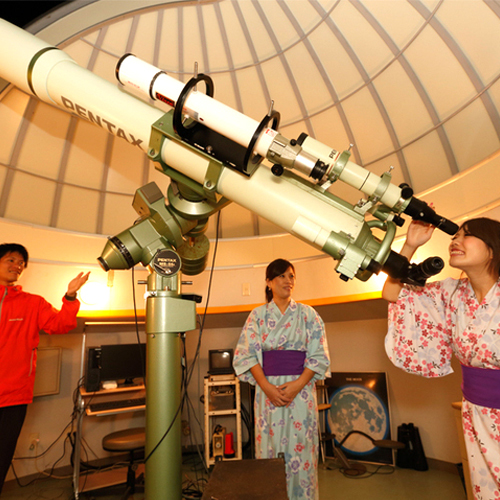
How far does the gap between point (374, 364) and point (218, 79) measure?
3.22 m

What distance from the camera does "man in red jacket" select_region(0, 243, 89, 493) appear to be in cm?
200

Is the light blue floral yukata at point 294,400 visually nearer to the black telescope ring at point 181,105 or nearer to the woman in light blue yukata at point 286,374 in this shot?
the woman in light blue yukata at point 286,374

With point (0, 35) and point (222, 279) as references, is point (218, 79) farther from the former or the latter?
point (0, 35)

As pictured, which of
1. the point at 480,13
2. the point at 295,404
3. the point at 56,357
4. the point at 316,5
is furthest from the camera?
the point at 56,357

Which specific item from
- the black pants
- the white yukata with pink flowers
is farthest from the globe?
the black pants

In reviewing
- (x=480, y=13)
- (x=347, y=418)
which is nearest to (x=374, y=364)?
(x=347, y=418)

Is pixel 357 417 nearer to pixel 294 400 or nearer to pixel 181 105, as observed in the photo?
pixel 294 400

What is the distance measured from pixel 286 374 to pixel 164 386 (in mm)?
1046

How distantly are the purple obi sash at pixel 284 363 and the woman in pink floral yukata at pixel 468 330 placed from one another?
766 millimetres

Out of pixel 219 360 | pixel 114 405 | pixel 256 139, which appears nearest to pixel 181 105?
pixel 256 139

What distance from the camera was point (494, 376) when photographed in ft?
4.11

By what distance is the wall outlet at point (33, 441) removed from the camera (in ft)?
10.5

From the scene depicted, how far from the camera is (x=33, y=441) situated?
323 cm

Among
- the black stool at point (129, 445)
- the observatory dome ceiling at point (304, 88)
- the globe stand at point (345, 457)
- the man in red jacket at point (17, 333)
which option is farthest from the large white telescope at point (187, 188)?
the globe stand at point (345, 457)
